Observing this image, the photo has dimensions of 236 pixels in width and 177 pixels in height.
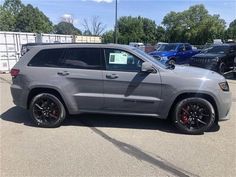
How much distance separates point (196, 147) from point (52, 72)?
10.5 ft

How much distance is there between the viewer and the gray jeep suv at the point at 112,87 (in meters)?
5.87

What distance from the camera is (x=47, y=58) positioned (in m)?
6.41

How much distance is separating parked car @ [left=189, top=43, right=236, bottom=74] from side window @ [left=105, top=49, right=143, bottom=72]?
10.6m

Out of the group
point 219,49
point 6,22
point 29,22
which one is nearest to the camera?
point 219,49

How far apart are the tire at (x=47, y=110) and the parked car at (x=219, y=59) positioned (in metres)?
11.2

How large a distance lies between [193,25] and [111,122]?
3659 inches

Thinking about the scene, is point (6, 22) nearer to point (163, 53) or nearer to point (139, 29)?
point (139, 29)

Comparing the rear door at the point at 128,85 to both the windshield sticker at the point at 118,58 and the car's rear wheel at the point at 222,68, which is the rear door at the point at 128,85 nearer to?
the windshield sticker at the point at 118,58

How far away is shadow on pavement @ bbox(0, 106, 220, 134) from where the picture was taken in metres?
6.32

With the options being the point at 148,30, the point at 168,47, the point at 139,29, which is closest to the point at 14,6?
Answer: the point at 139,29

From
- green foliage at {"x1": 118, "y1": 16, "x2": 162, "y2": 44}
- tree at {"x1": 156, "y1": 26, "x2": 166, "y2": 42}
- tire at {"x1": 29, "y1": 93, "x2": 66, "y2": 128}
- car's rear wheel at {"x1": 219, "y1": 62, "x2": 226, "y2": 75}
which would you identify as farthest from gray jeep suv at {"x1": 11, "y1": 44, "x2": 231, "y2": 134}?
tree at {"x1": 156, "y1": 26, "x2": 166, "y2": 42}

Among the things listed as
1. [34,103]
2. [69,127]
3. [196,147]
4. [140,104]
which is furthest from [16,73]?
[196,147]

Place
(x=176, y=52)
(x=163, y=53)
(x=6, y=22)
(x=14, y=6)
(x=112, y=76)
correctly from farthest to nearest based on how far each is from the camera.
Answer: (x=14, y=6) < (x=6, y=22) < (x=176, y=52) < (x=163, y=53) < (x=112, y=76)

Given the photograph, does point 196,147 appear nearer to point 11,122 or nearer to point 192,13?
point 11,122
